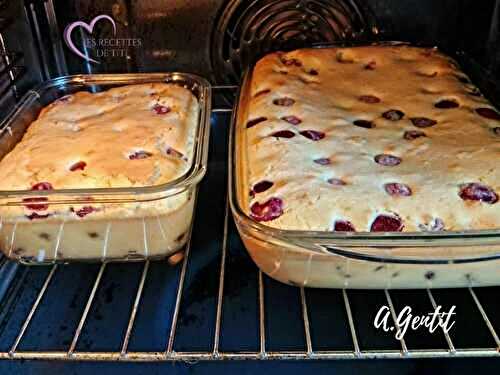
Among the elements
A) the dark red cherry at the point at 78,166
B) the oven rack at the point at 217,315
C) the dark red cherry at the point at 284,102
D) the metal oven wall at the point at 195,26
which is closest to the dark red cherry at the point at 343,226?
the oven rack at the point at 217,315

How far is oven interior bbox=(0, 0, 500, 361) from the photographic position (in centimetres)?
85

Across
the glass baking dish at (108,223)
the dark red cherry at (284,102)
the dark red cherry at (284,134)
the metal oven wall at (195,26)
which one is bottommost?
the glass baking dish at (108,223)

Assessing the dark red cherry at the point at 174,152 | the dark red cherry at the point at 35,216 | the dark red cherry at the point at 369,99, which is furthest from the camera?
the dark red cherry at the point at 369,99

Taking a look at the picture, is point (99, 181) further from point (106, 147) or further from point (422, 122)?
point (422, 122)

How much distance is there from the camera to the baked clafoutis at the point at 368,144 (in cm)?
85

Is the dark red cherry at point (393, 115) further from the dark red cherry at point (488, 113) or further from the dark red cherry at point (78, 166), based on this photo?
the dark red cherry at point (78, 166)

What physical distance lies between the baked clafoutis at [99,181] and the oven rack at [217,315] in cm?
6

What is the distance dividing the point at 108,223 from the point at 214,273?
0.20 meters

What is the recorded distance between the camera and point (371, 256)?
0.80 m

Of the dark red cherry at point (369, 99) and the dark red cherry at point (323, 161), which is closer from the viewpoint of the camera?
the dark red cherry at point (323, 161)

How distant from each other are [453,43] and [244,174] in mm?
615

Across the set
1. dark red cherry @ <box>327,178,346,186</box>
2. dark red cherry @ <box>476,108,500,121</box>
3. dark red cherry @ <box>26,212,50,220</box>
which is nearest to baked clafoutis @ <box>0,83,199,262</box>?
dark red cherry @ <box>26,212,50,220</box>

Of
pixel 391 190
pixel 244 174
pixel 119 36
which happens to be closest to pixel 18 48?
pixel 119 36

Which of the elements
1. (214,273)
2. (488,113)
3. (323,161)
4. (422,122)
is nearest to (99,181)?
(214,273)
